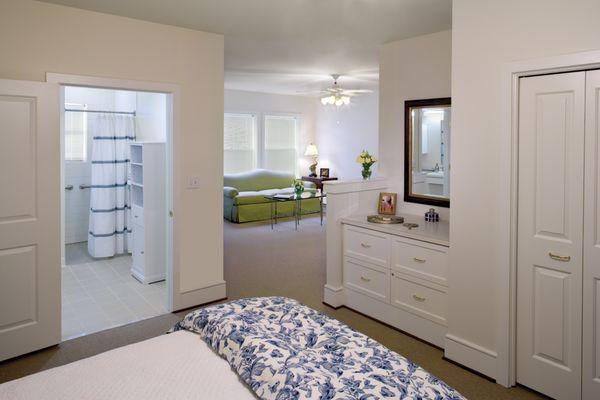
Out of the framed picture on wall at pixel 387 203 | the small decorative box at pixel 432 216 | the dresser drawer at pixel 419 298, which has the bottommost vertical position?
the dresser drawer at pixel 419 298

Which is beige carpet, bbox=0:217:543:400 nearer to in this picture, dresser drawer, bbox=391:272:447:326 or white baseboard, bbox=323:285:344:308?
white baseboard, bbox=323:285:344:308

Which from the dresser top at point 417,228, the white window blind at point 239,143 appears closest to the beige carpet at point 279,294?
the dresser top at point 417,228

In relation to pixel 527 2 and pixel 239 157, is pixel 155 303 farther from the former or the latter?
pixel 239 157

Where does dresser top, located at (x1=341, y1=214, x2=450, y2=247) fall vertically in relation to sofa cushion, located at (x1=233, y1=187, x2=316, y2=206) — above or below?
below

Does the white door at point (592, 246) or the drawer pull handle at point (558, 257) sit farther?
the drawer pull handle at point (558, 257)

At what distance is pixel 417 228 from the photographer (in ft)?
11.5

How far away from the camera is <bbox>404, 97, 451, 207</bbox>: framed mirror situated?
3.80m

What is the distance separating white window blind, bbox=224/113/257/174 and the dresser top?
573 cm

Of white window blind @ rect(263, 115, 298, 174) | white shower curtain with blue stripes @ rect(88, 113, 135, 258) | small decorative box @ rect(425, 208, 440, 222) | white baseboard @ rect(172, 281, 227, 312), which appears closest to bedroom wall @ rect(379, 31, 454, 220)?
small decorative box @ rect(425, 208, 440, 222)

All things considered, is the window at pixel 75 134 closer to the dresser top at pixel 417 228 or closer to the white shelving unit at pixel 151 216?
the white shelving unit at pixel 151 216

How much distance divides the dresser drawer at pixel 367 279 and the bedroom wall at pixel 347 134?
5.31m

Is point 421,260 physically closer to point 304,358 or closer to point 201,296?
point 304,358

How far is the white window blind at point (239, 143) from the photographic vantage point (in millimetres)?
9234

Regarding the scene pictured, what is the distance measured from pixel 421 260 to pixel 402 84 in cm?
179
